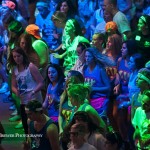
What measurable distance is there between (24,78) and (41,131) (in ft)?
9.05

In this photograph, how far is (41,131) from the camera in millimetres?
13047

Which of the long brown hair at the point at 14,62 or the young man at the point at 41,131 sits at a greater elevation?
the long brown hair at the point at 14,62

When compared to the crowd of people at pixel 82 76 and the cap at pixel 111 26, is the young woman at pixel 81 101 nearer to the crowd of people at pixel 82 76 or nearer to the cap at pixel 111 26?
the crowd of people at pixel 82 76

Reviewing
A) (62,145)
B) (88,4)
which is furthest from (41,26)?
(62,145)

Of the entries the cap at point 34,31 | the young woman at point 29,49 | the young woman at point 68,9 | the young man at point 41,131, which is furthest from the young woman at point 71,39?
the young man at point 41,131

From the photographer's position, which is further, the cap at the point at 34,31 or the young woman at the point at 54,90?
the cap at the point at 34,31

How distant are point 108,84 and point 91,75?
0.31 m

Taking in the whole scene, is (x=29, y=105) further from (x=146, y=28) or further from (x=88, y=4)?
(x=88, y=4)

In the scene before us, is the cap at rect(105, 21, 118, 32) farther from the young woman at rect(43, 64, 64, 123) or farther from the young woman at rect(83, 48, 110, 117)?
the young woman at rect(43, 64, 64, 123)

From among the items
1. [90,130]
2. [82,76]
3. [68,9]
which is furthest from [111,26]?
[90,130]

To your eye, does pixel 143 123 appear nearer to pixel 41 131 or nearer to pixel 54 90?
pixel 41 131

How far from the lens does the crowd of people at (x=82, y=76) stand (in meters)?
13.0

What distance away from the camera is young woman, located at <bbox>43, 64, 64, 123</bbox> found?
15.5 m

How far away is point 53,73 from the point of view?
1562 centimetres
